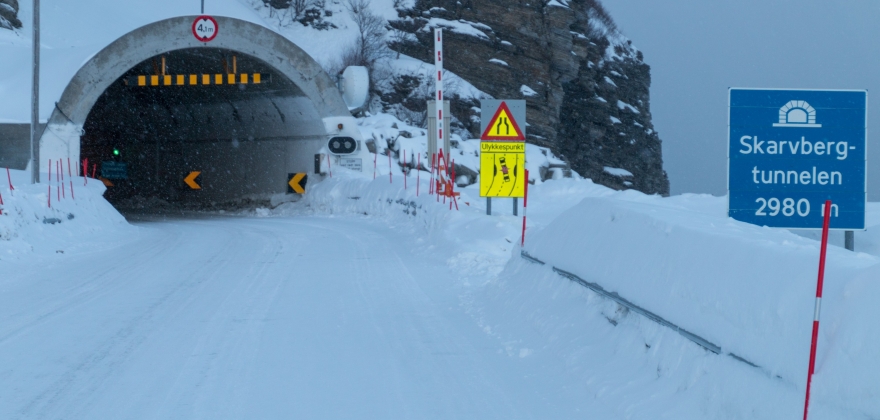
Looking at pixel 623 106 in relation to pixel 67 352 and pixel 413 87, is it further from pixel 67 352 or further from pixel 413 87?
pixel 67 352

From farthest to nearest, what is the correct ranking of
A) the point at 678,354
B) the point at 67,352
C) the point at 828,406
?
1. the point at 67,352
2. the point at 678,354
3. the point at 828,406

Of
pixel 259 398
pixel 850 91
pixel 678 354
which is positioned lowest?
pixel 259 398

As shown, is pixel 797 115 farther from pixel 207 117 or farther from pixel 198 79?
pixel 207 117

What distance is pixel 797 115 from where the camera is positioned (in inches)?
268

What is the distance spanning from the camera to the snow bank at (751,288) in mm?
3543

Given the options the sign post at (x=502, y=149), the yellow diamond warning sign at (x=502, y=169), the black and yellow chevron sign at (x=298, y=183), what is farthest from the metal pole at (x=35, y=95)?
the black and yellow chevron sign at (x=298, y=183)

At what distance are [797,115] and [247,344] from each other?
17.2ft

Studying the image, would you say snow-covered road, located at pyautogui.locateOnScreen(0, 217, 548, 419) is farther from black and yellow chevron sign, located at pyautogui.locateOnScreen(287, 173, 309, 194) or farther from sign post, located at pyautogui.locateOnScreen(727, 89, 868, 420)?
black and yellow chevron sign, located at pyautogui.locateOnScreen(287, 173, 309, 194)

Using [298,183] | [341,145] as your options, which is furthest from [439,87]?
[298,183]

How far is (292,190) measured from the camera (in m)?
30.4

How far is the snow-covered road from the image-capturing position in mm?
5611

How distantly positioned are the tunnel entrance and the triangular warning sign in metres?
13.7

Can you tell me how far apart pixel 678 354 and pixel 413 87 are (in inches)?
1868

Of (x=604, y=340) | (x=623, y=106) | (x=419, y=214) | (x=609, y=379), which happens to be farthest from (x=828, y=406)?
(x=623, y=106)
